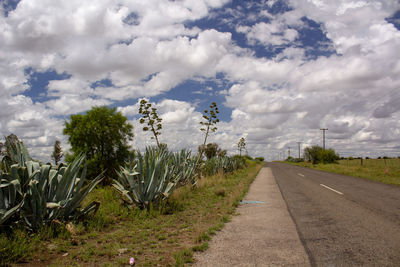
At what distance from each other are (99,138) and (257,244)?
10.0 m

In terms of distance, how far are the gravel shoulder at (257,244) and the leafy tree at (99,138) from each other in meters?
7.82

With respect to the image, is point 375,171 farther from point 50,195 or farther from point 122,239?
point 50,195

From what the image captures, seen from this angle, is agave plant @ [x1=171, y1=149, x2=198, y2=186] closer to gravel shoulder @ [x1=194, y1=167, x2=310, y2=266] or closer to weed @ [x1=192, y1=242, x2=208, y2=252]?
gravel shoulder @ [x1=194, y1=167, x2=310, y2=266]

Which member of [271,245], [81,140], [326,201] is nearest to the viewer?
[271,245]

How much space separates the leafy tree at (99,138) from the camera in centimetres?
1248

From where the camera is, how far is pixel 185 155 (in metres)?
13.5

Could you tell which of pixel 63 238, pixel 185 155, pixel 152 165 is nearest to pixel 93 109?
pixel 185 155

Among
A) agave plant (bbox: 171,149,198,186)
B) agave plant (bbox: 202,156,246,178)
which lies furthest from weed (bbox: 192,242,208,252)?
agave plant (bbox: 202,156,246,178)

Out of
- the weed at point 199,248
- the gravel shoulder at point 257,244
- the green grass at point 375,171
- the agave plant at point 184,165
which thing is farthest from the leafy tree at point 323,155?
the weed at point 199,248

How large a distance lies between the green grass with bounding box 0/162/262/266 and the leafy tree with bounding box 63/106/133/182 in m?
5.44

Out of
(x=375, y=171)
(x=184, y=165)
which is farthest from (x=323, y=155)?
(x=184, y=165)

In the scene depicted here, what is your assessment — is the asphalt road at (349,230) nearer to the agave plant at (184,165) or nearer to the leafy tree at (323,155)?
the agave plant at (184,165)

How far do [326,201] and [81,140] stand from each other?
1087 cm

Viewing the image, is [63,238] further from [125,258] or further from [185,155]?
[185,155]
